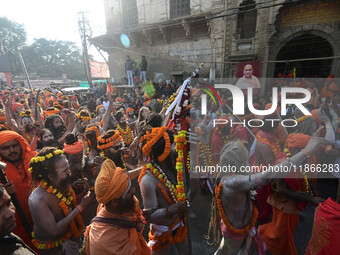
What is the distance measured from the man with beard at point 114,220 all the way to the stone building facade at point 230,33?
728 centimetres

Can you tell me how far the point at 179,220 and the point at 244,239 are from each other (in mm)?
891

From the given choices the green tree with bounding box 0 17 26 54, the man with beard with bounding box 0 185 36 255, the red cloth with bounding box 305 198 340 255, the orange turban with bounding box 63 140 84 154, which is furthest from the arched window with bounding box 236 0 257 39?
the green tree with bounding box 0 17 26 54

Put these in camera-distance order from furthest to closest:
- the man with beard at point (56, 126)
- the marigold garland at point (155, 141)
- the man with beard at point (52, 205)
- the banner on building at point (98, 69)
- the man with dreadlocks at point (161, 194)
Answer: the banner on building at point (98, 69)
the man with beard at point (56, 126)
the marigold garland at point (155, 141)
the man with dreadlocks at point (161, 194)
the man with beard at point (52, 205)

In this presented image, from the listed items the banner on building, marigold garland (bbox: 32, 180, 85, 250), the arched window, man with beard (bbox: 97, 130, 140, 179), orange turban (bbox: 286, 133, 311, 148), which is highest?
the arched window

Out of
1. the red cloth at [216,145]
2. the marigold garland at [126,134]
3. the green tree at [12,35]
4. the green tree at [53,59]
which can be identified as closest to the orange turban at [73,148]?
the marigold garland at [126,134]

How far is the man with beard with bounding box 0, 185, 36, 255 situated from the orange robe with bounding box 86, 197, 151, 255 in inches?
18.5

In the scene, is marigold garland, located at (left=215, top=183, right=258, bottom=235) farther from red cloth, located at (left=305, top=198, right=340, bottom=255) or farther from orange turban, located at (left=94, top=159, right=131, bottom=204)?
orange turban, located at (left=94, top=159, right=131, bottom=204)

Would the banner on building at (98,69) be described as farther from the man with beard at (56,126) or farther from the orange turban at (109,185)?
the orange turban at (109,185)

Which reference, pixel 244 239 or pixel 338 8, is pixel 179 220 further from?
pixel 338 8

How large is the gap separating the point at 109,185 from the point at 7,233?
811 millimetres

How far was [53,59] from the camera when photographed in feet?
139

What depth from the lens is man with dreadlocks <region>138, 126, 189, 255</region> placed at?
2254 millimetres

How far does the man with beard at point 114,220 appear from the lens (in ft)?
5.41

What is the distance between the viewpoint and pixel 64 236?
2.23 m
